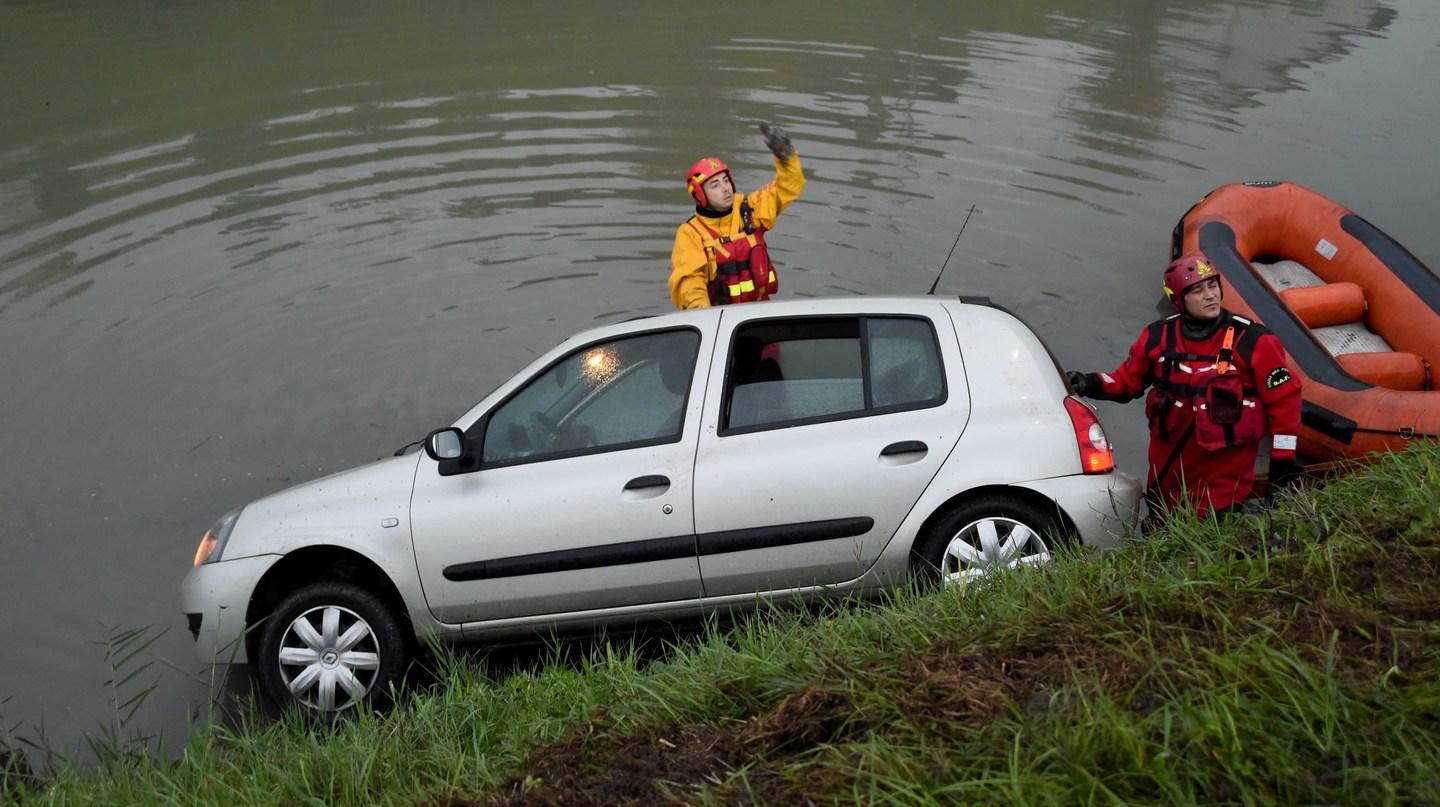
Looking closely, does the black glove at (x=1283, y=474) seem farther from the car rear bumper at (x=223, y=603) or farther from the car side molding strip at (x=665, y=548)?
the car rear bumper at (x=223, y=603)

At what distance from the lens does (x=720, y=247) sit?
303 inches

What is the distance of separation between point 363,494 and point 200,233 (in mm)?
7592

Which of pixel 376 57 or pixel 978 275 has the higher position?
pixel 376 57

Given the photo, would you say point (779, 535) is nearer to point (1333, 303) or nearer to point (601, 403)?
point (601, 403)

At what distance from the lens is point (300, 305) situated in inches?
428

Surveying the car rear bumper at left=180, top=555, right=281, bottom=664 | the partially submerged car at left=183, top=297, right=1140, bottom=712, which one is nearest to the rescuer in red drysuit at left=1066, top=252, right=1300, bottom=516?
the partially submerged car at left=183, top=297, right=1140, bottom=712

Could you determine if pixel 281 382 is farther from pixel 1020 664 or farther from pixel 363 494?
pixel 1020 664

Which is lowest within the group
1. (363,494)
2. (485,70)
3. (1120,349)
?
(1120,349)

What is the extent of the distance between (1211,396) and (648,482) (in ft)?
8.60

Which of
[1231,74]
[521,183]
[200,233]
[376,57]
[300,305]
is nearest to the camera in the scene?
[300,305]

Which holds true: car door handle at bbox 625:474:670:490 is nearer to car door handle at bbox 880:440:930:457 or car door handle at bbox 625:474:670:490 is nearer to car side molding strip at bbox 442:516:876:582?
car side molding strip at bbox 442:516:876:582

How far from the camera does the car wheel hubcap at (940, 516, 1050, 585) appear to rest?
18.0ft

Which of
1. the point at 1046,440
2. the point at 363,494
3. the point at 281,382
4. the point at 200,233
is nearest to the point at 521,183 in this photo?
the point at 200,233

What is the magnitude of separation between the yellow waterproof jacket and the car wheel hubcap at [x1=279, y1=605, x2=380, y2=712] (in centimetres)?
284
